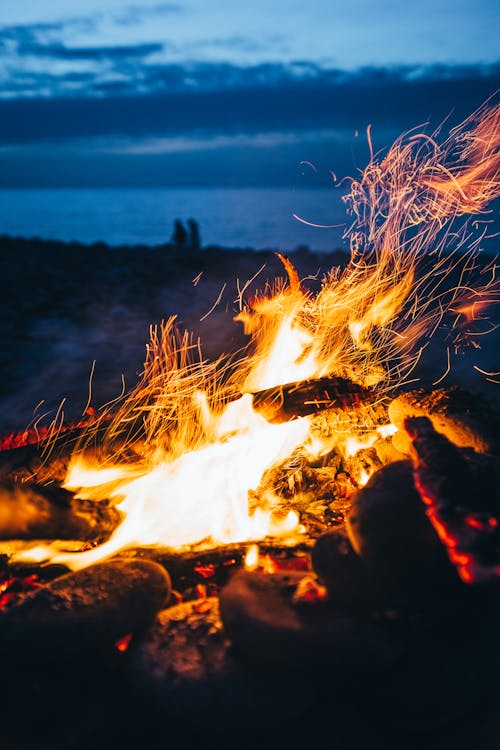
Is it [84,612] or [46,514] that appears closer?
[84,612]

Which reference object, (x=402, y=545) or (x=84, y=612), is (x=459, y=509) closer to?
(x=402, y=545)

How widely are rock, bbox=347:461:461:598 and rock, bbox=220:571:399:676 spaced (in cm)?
27

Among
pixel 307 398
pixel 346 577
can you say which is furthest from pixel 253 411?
pixel 346 577

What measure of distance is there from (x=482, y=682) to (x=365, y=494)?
103 centimetres

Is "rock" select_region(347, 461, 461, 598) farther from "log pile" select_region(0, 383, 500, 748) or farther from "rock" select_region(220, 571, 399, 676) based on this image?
"rock" select_region(220, 571, 399, 676)

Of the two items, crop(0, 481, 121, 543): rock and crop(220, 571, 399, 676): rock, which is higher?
crop(0, 481, 121, 543): rock

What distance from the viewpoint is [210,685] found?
9.03 ft

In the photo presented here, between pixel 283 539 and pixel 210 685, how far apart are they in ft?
5.05

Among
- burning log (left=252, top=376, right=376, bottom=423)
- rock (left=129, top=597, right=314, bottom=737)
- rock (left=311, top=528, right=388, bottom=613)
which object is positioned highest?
burning log (left=252, top=376, right=376, bottom=423)

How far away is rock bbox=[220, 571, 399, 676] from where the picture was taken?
2768mm

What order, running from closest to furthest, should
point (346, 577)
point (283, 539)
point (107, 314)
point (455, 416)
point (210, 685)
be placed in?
point (210, 685) < point (346, 577) < point (283, 539) < point (455, 416) < point (107, 314)

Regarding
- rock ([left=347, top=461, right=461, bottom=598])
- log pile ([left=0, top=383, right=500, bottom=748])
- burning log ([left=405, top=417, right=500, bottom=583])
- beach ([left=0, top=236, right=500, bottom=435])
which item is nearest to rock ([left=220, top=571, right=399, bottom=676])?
log pile ([left=0, top=383, right=500, bottom=748])

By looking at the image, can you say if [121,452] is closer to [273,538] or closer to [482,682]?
[273,538]

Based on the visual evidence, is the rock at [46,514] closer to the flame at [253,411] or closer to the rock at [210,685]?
the flame at [253,411]
